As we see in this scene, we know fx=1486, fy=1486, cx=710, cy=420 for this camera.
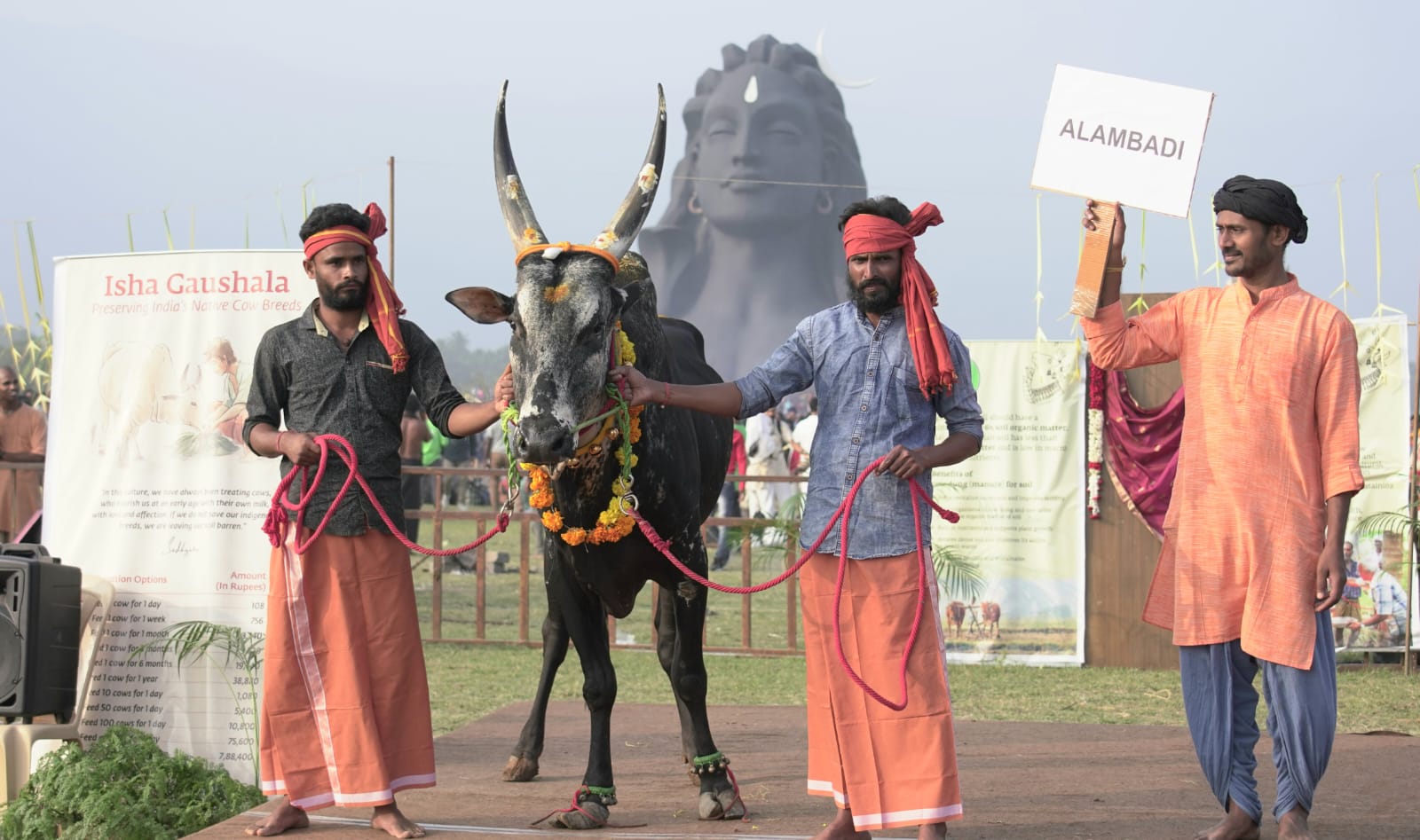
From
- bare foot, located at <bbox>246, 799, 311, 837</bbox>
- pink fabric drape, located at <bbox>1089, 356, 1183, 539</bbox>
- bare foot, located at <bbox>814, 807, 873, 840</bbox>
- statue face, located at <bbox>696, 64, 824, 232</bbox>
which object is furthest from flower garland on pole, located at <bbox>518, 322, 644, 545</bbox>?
statue face, located at <bbox>696, 64, 824, 232</bbox>

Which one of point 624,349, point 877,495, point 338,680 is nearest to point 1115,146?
point 877,495

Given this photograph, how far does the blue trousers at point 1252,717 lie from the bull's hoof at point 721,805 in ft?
5.38

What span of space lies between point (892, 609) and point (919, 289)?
100cm

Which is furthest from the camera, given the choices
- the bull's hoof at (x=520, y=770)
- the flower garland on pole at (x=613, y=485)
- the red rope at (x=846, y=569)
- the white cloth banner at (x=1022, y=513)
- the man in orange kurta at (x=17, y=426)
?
the man in orange kurta at (x=17, y=426)

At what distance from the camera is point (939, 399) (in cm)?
475

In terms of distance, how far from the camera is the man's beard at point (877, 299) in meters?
4.69

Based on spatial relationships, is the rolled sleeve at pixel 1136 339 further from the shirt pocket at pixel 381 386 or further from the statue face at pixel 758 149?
the statue face at pixel 758 149

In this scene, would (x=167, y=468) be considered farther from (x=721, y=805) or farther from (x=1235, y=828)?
(x=1235, y=828)

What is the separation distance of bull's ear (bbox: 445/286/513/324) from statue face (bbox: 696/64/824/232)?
4115 centimetres

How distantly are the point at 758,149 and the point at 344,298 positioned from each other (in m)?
42.5

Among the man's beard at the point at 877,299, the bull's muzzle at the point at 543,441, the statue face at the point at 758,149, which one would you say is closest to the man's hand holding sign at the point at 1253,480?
the man's beard at the point at 877,299

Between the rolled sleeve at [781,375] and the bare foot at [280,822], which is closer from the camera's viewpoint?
the rolled sleeve at [781,375]

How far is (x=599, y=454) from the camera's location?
5.10 m

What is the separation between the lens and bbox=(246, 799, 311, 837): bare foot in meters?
5.08
